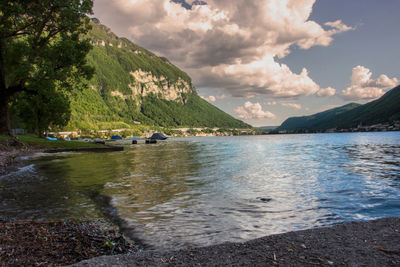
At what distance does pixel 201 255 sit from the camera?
4.74 metres

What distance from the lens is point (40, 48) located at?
31969mm

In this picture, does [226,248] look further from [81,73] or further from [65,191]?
[81,73]

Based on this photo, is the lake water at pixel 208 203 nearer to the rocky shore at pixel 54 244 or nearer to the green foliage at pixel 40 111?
the rocky shore at pixel 54 244

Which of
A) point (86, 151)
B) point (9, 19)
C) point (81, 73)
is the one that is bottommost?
point (86, 151)

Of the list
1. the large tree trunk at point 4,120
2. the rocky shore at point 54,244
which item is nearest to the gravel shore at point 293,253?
the rocky shore at point 54,244

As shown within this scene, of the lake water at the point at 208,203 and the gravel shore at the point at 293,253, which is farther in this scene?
the lake water at the point at 208,203

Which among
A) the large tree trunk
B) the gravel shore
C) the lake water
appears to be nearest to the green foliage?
the large tree trunk

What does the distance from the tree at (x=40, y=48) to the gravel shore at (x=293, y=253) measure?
31708 millimetres

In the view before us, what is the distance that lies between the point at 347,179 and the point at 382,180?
1.87m

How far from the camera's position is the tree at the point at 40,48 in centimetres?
2927

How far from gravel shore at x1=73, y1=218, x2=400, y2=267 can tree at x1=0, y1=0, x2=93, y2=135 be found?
104 ft

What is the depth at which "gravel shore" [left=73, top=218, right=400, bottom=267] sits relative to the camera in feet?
14.0

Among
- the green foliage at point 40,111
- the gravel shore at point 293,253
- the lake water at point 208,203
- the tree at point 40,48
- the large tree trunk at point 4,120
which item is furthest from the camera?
the green foliage at point 40,111

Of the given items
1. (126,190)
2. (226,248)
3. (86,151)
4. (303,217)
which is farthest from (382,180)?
(86,151)
